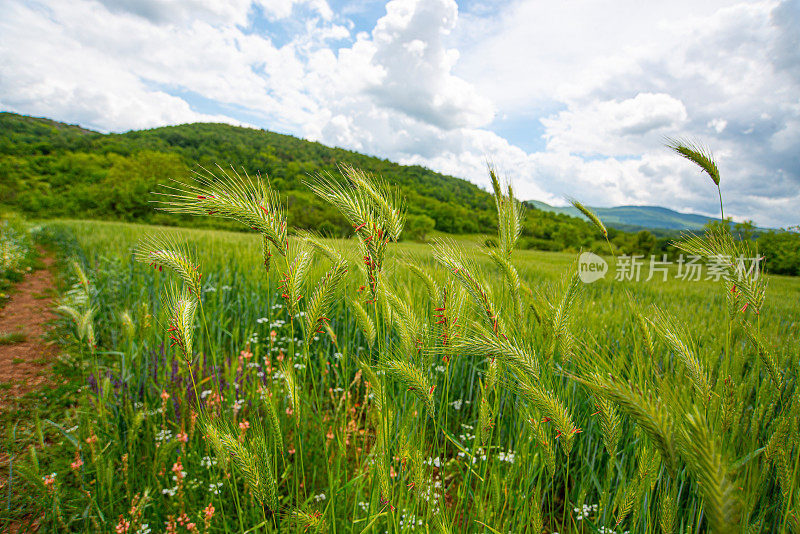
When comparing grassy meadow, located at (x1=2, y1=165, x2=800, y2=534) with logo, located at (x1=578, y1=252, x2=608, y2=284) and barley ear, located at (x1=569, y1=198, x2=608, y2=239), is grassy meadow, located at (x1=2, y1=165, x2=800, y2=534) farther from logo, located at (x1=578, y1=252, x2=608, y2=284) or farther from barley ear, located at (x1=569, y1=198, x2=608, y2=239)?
barley ear, located at (x1=569, y1=198, x2=608, y2=239)

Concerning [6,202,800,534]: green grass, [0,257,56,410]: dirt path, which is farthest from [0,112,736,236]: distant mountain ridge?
[6,202,800,534]: green grass

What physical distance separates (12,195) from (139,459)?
7926cm

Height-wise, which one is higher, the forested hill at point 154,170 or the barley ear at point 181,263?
the forested hill at point 154,170

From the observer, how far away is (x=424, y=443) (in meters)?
1.67

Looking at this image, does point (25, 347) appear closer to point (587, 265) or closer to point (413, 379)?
point (413, 379)

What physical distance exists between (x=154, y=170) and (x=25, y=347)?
252 ft

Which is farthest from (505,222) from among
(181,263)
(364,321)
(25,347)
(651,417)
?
(25,347)

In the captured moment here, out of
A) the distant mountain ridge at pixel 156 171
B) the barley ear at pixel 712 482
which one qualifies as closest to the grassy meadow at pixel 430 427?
the barley ear at pixel 712 482

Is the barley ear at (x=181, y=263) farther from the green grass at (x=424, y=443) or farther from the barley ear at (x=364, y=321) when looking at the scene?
the barley ear at (x=364, y=321)

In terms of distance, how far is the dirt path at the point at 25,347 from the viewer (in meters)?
3.07

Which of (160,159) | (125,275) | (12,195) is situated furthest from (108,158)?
(125,275)

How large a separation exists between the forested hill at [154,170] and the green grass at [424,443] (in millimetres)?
23676

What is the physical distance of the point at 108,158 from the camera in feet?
229

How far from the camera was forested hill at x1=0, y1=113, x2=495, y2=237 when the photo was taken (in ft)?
114
